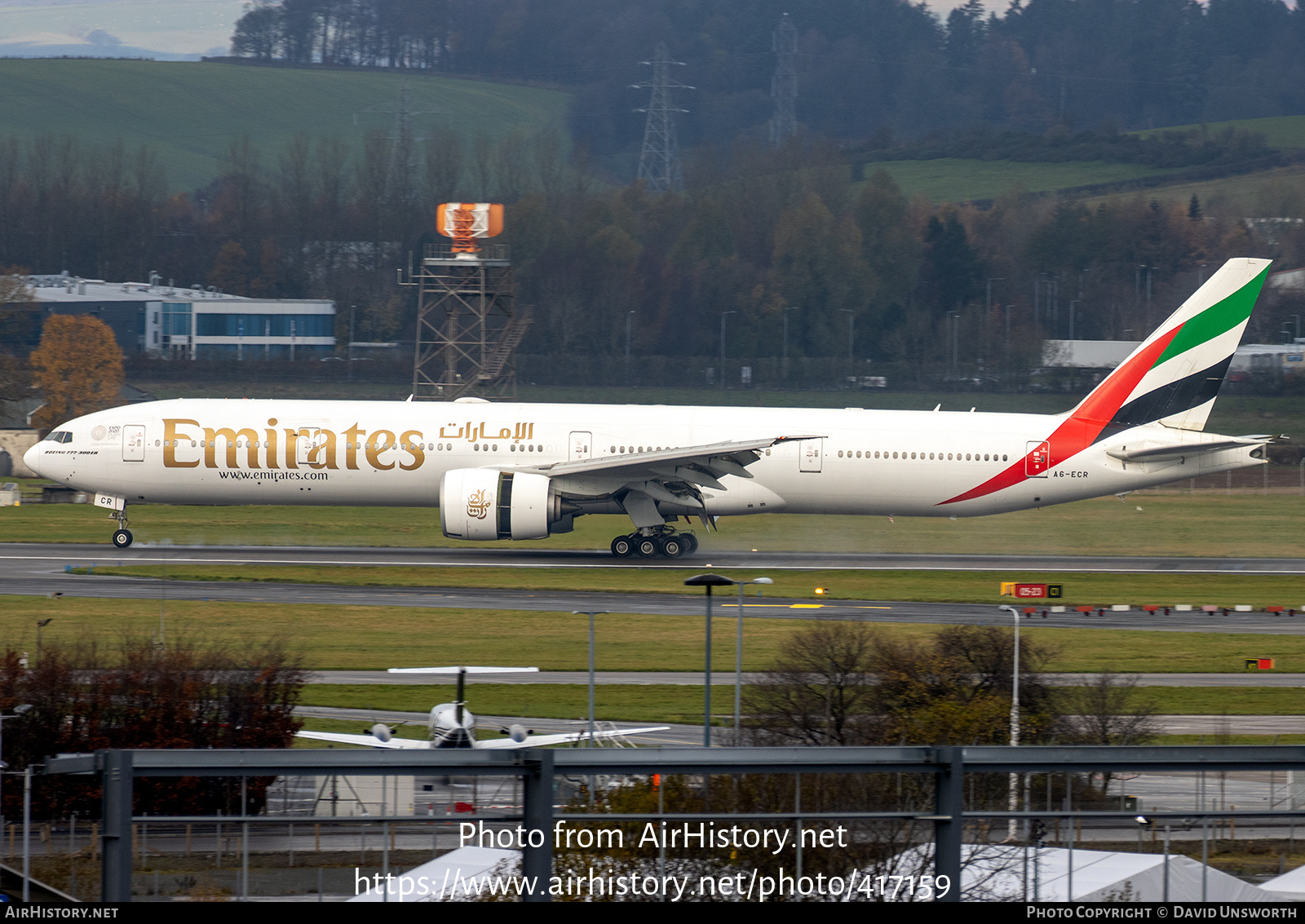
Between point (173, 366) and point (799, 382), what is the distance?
4306cm

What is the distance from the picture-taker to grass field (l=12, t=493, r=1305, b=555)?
4541cm

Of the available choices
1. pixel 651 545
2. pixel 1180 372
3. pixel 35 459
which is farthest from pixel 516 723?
pixel 1180 372

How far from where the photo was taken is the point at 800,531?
4850 centimetres

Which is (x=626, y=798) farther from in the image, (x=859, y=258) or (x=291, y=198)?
(x=291, y=198)

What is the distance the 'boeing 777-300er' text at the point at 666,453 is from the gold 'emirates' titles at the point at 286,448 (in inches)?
1.9

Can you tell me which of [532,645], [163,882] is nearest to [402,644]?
[532,645]

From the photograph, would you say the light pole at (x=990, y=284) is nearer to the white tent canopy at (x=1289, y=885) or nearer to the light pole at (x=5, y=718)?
the light pole at (x=5, y=718)

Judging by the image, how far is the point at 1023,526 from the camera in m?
51.4

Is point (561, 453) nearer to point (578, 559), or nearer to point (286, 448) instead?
point (578, 559)

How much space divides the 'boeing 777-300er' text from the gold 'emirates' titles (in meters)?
0.05

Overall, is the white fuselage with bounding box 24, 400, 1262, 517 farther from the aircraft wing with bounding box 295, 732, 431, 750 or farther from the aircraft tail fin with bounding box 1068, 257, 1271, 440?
the aircraft wing with bounding box 295, 732, 431, 750

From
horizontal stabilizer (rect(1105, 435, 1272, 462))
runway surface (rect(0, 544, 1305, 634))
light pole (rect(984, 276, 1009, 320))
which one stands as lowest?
runway surface (rect(0, 544, 1305, 634))

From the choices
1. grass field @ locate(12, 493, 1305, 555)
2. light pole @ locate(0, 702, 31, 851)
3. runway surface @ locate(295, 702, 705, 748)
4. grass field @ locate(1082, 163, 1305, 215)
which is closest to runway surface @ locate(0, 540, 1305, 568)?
grass field @ locate(12, 493, 1305, 555)

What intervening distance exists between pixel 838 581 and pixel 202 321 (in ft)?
264
